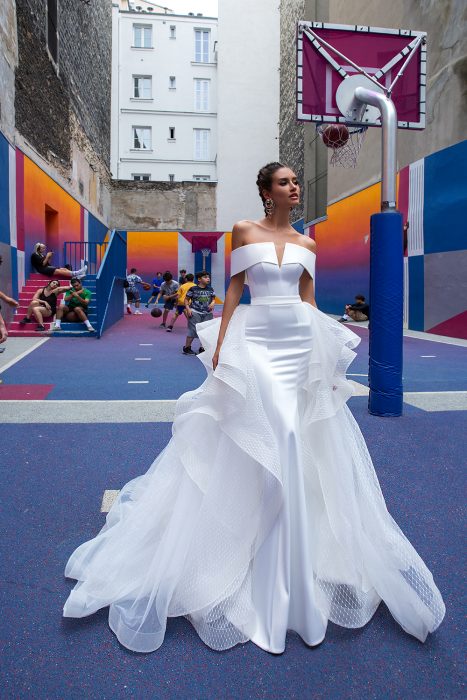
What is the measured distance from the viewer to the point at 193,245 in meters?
29.4

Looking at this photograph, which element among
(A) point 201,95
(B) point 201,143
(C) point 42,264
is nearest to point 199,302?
(C) point 42,264

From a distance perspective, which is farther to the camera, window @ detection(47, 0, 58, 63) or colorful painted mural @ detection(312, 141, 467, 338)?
window @ detection(47, 0, 58, 63)

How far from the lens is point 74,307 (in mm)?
13664

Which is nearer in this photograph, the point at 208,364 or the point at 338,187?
the point at 208,364

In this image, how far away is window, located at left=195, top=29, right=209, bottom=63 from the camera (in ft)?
121

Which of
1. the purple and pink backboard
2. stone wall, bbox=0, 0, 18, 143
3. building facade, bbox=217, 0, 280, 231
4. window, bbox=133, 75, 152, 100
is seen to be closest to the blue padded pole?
the purple and pink backboard

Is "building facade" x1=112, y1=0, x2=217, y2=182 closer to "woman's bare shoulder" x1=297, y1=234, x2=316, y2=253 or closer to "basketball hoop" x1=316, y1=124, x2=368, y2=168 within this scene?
"basketball hoop" x1=316, y1=124, x2=368, y2=168

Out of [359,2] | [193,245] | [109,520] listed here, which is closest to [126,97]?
[193,245]

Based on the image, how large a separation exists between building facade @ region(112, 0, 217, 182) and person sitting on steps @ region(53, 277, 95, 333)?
24.8 metres

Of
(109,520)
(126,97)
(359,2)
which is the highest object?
(126,97)

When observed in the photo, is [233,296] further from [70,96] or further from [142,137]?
[142,137]

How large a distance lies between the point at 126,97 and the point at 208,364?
3796 cm

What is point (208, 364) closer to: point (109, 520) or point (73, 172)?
point (109, 520)

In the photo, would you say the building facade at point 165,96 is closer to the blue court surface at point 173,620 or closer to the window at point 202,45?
the window at point 202,45
